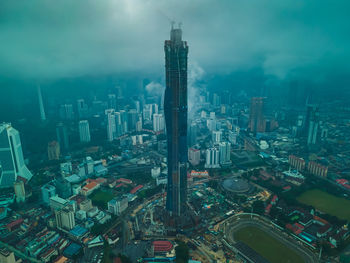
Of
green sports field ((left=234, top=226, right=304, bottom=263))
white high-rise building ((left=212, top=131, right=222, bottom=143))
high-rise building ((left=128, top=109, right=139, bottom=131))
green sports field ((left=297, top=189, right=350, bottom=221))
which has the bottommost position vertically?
green sports field ((left=234, top=226, right=304, bottom=263))

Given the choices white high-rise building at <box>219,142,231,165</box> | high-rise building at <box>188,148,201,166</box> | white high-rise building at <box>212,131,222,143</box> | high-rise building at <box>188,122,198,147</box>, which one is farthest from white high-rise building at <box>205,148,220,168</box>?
white high-rise building at <box>212,131,222,143</box>

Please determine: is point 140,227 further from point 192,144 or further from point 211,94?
point 211,94

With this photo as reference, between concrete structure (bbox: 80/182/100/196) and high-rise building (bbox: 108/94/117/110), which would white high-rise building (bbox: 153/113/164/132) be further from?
concrete structure (bbox: 80/182/100/196)

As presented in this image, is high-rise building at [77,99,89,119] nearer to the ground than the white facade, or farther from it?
farther from it

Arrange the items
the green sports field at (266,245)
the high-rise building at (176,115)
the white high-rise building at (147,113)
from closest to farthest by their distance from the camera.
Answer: the green sports field at (266,245) → the high-rise building at (176,115) → the white high-rise building at (147,113)

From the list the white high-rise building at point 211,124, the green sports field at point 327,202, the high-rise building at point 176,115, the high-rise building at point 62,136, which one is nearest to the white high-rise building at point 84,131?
the high-rise building at point 62,136

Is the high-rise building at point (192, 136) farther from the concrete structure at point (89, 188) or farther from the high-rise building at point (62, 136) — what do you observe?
the high-rise building at point (62, 136)
